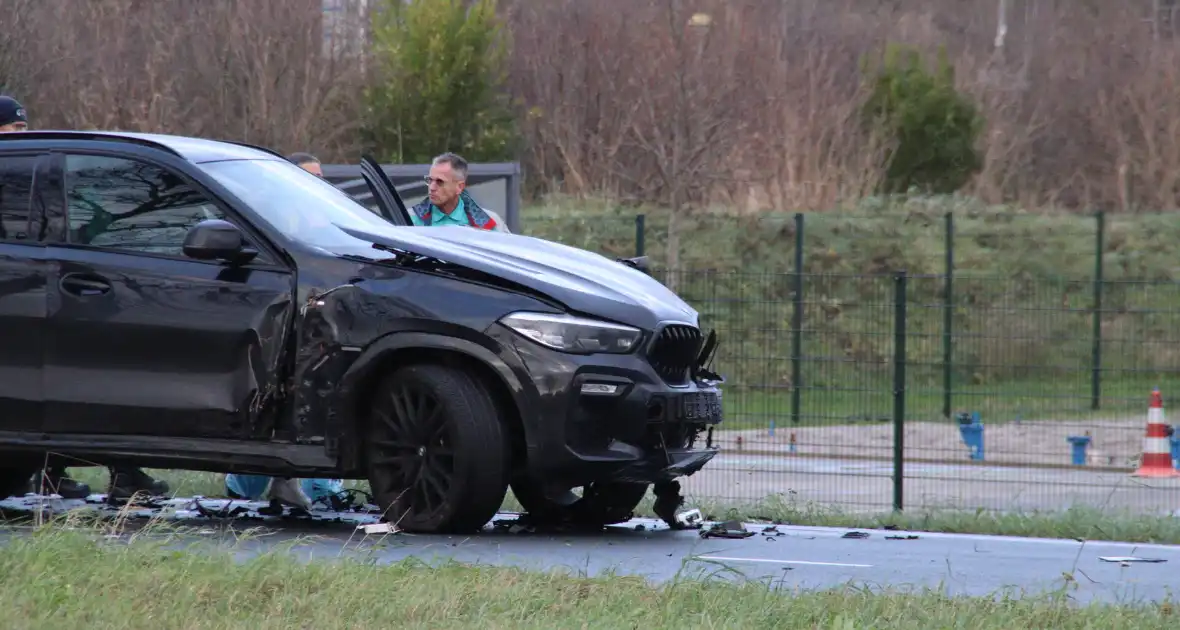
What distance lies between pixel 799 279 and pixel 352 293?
6.29 m

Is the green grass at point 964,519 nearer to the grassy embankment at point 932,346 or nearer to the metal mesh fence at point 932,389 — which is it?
the metal mesh fence at point 932,389

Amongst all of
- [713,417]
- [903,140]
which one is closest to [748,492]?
[713,417]

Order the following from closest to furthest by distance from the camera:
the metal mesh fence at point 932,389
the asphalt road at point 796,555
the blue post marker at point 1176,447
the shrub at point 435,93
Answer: the asphalt road at point 796,555, the metal mesh fence at point 932,389, the blue post marker at point 1176,447, the shrub at point 435,93

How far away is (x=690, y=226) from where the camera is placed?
28.4m

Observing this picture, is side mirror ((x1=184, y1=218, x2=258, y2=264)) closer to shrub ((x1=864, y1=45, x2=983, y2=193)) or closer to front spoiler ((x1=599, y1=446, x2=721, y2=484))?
front spoiler ((x1=599, y1=446, x2=721, y2=484))

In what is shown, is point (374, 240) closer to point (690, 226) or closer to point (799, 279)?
point (799, 279)

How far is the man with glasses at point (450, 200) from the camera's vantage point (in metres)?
10.4

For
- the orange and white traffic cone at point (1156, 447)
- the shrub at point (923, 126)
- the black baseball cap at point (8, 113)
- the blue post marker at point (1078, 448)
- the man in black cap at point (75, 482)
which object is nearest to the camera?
the man in black cap at point (75, 482)

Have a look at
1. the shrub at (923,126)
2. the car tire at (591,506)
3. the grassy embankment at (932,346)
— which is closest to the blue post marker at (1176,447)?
the grassy embankment at (932,346)

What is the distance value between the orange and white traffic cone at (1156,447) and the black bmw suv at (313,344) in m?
6.35

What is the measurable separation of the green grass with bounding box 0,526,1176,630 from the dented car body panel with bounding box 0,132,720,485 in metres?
1.48

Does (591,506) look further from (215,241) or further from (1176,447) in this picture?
(1176,447)

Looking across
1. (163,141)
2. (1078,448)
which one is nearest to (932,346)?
(1078,448)

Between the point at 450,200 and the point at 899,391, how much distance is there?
3.33 meters
